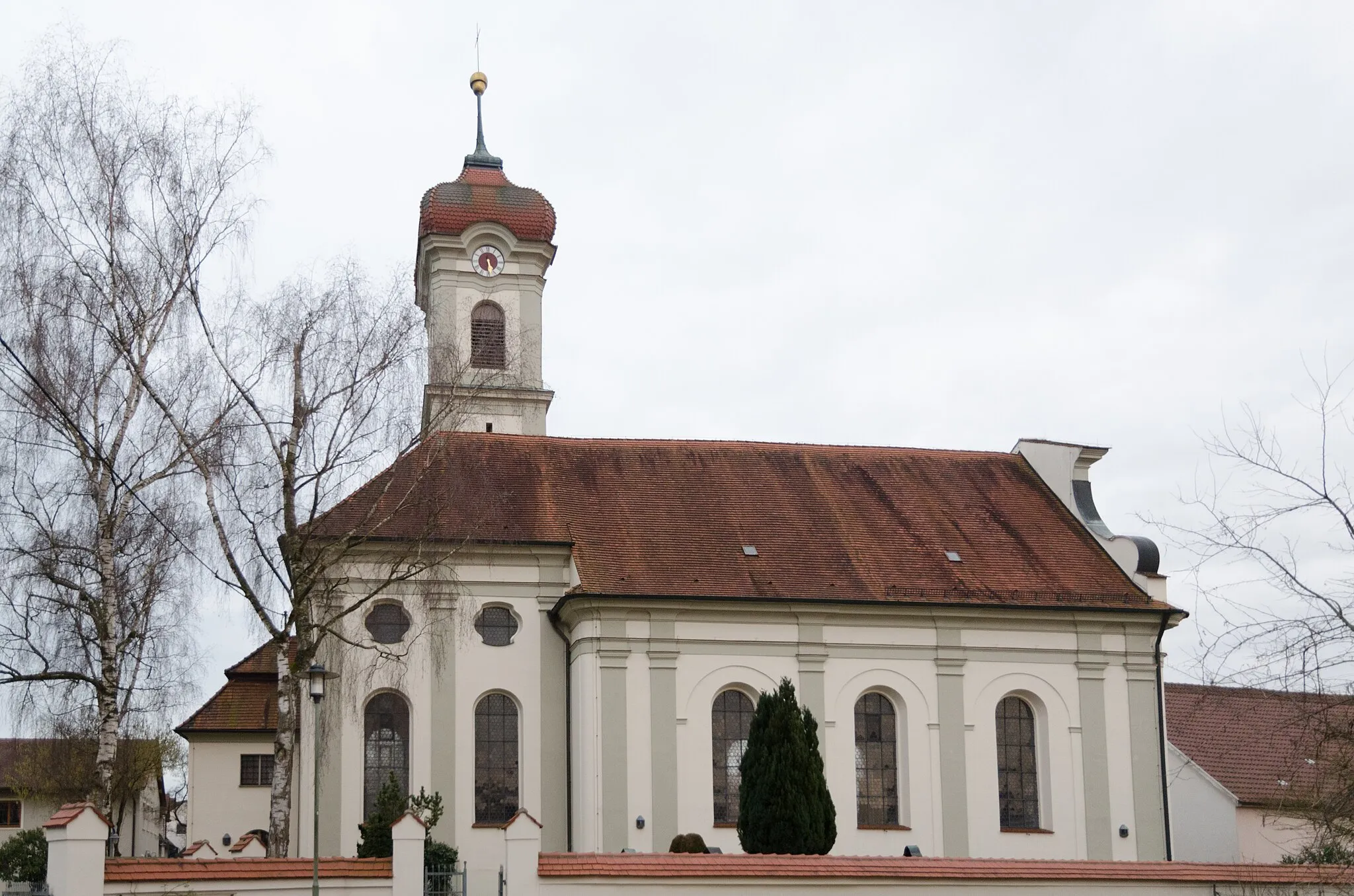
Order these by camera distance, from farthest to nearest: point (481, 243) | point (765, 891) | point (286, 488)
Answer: point (481, 243), point (286, 488), point (765, 891)

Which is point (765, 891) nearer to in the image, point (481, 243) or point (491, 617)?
point (491, 617)

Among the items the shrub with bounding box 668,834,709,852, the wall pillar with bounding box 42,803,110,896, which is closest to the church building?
the shrub with bounding box 668,834,709,852

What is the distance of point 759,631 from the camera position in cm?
3134

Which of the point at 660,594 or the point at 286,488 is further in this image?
the point at 660,594

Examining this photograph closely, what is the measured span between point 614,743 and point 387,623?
5.19 meters

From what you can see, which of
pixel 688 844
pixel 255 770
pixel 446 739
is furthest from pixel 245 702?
pixel 688 844

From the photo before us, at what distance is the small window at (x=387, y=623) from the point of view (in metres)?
31.0

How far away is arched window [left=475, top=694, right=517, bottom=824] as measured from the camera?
30.2 m

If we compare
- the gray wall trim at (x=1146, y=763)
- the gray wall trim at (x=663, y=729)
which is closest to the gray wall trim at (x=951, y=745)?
the gray wall trim at (x=1146, y=763)

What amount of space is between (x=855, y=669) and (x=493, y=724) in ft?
24.2

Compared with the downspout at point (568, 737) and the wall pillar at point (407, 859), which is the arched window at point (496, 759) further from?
the wall pillar at point (407, 859)

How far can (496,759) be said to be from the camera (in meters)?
30.6

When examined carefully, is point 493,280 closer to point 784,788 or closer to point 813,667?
point 813,667

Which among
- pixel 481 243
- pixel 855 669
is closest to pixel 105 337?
pixel 855 669
